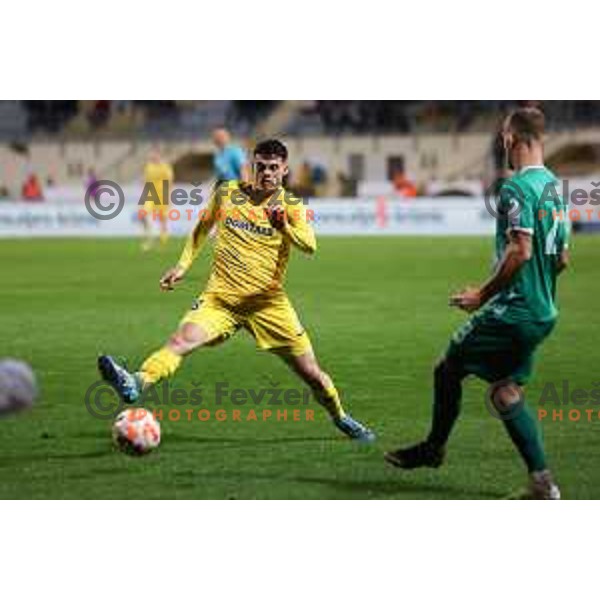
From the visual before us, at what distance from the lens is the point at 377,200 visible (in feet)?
76.2

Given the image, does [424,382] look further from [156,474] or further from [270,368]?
[156,474]

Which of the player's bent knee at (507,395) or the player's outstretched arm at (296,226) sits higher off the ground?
the player's outstretched arm at (296,226)

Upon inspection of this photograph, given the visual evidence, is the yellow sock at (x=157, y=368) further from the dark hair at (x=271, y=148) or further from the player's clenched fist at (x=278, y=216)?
the dark hair at (x=271, y=148)

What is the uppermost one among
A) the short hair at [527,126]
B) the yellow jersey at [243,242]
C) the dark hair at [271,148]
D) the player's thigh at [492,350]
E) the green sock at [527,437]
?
the short hair at [527,126]

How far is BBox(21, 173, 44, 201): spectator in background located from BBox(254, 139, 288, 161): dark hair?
54.1 feet

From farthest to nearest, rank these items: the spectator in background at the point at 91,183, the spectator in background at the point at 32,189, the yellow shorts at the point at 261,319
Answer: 1. the spectator in background at the point at 91,183
2. the spectator in background at the point at 32,189
3. the yellow shorts at the point at 261,319

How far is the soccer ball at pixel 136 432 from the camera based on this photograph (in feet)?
22.0

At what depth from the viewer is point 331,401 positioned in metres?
7.30

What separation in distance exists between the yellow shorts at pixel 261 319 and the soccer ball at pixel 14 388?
1372 mm

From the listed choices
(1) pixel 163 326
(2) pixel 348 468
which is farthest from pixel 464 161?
(2) pixel 348 468

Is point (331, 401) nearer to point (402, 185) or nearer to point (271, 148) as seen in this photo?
point (271, 148)

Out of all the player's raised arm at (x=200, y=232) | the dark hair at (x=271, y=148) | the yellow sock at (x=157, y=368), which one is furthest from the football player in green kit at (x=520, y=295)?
the player's raised arm at (x=200, y=232)

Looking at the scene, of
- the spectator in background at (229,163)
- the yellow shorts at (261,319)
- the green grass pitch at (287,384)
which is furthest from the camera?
the spectator in background at (229,163)

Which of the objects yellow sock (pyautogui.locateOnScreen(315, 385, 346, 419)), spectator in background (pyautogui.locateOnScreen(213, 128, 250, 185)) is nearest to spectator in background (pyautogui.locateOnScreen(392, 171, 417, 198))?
spectator in background (pyautogui.locateOnScreen(213, 128, 250, 185))
